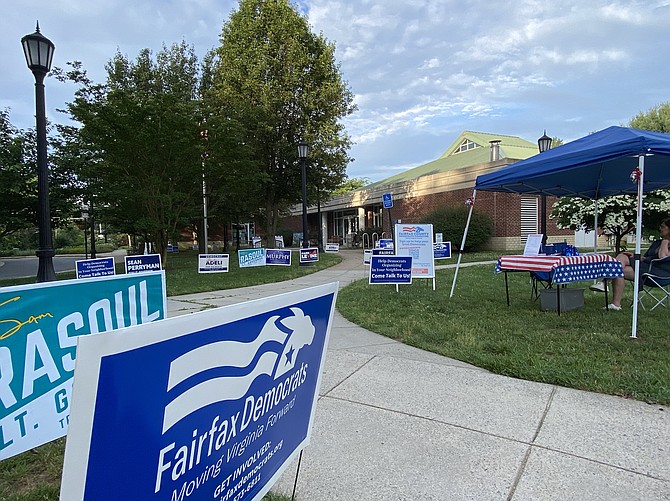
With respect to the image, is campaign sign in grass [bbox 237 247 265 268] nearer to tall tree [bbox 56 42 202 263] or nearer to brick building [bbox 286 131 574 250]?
tall tree [bbox 56 42 202 263]

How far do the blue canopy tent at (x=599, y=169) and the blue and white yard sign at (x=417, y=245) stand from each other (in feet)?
5.44

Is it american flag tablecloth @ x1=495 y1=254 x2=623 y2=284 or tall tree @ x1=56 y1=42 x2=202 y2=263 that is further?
tall tree @ x1=56 y1=42 x2=202 y2=263

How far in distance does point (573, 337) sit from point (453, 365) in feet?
6.11

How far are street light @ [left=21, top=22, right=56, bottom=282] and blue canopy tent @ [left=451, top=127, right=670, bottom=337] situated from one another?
25.9ft

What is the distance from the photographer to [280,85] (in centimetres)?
2297

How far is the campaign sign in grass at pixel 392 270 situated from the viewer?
30.8ft

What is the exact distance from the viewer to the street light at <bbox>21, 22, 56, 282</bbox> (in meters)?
7.96

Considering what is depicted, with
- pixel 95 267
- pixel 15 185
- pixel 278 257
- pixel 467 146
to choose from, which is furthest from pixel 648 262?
pixel 467 146

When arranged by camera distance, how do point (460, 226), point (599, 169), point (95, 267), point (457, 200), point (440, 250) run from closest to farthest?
point (599, 169), point (95, 267), point (440, 250), point (460, 226), point (457, 200)

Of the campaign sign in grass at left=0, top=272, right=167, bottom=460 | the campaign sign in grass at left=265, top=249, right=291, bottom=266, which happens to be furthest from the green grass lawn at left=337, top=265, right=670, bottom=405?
the campaign sign in grass at left=265, top=249, right=291, bottom=266

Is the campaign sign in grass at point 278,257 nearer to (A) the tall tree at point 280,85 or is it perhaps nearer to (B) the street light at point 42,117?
(A) the tall tree at point 280,85

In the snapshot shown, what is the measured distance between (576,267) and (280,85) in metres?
19.8

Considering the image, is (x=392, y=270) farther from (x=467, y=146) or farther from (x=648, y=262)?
(x=467, y=146)


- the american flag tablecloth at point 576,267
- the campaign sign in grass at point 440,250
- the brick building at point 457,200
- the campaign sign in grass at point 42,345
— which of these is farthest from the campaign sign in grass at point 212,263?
the brick building at point 457,200
